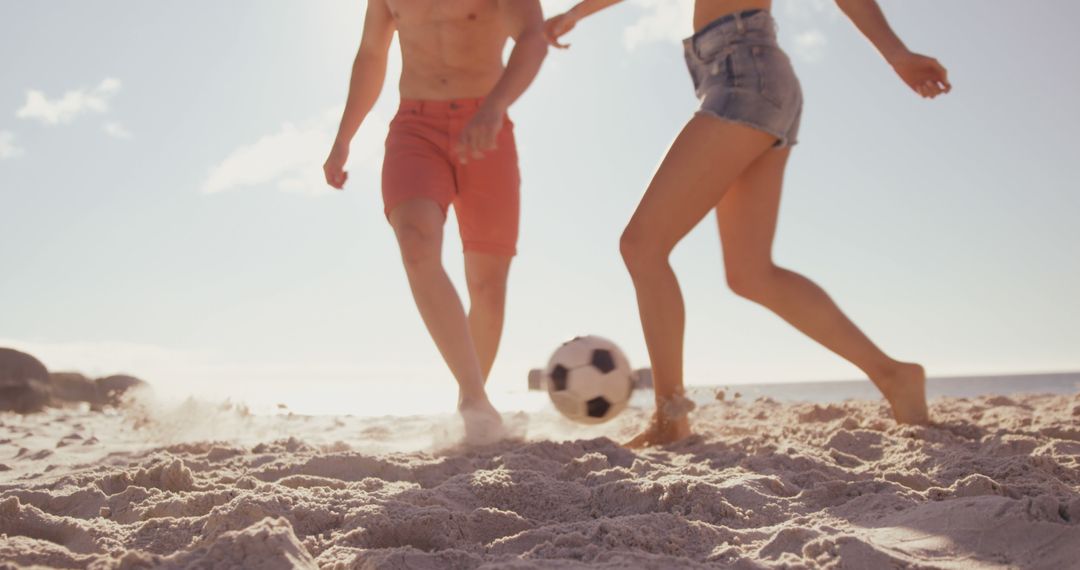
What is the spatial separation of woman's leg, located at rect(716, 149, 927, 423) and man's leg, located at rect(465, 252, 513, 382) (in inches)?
44.7

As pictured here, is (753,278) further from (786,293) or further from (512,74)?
(512,74)

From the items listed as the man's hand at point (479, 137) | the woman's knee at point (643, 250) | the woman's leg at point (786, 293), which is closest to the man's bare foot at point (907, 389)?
the woman's leg at point (786, 293)

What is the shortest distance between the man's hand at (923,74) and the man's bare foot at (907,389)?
1159 mm

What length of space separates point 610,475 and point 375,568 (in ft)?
3.33

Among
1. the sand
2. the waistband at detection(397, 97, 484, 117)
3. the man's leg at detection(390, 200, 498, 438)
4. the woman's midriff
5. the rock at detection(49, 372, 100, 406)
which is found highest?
the woman's midriff

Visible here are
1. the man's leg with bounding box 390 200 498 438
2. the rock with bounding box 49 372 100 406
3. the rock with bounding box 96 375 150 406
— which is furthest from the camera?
the rock with bounding box 96 375 150 406

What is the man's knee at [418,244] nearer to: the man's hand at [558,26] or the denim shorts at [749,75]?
the man's hand at [558,26]

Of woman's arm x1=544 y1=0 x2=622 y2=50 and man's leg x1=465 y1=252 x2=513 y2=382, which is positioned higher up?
woman's arm x1=544 y1=0 x2=622 y2=50

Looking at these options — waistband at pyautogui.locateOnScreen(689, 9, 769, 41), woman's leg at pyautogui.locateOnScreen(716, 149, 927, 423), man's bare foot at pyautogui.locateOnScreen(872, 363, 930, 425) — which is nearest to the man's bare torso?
waistband at pyautogui.locateOnScreen(689, 9, 769, 41)

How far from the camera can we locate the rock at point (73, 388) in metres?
7.54

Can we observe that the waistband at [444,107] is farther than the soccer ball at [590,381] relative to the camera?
Yes

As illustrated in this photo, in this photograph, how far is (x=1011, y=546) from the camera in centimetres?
162

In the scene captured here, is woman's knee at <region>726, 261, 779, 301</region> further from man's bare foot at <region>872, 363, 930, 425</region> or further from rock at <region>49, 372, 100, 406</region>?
rock at <region>49, 372, 100, 406</region>

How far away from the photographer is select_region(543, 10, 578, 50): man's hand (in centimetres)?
344
